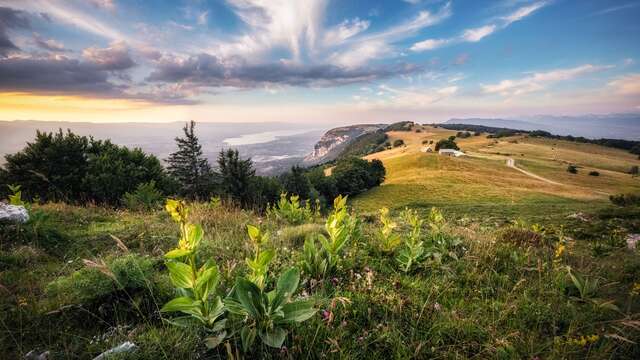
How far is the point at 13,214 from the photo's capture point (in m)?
5.45

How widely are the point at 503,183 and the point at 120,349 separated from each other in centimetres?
7257

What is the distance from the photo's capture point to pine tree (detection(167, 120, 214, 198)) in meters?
45.3

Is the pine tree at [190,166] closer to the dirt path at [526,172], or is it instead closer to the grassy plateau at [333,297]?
the grassy plateau at [333,297]

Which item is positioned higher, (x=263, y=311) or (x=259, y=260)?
(x=259, y=260)

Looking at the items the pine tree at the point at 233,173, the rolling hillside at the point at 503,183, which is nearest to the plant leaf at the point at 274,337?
the rolling hillside at the point at 503,183

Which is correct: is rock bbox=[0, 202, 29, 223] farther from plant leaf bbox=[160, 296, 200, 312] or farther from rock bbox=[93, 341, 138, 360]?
plant leaf bbox=[160, 296, 200, 312]

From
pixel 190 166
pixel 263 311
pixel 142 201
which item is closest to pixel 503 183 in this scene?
pixel 190 166

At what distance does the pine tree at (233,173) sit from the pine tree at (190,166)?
3014 millimetres

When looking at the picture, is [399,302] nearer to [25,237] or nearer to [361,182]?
[25,237]

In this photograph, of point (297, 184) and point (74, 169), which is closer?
point (74, 169)

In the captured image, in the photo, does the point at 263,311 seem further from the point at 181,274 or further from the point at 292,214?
the point at 292,214

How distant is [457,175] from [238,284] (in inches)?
2786

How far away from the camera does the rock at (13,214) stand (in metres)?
5.28

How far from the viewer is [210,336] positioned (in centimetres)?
217
